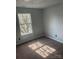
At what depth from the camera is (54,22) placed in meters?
4.86

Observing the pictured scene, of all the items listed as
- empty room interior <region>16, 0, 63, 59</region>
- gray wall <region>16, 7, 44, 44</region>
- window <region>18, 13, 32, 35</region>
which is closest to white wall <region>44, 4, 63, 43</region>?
empty room interior <region>16, 0, 63, 59</region>

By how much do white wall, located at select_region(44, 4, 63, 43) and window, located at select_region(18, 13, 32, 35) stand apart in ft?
4.45

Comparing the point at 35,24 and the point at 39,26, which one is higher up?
the point at 35,24

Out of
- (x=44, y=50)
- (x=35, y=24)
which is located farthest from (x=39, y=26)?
(x=44, y=50)

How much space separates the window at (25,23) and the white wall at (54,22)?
136 cm

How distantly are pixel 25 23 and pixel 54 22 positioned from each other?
6.67ft

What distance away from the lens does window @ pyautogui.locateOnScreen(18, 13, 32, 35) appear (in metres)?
4.69

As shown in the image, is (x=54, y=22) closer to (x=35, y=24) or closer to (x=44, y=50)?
(x=35, y=24)

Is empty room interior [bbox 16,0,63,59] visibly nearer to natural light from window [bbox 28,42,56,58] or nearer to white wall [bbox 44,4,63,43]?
white wall [bbox 44,4,63,43]

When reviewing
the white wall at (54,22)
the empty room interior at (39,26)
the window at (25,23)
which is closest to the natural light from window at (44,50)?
the empty room interior at (39,26)

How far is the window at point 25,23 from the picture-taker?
469cm
